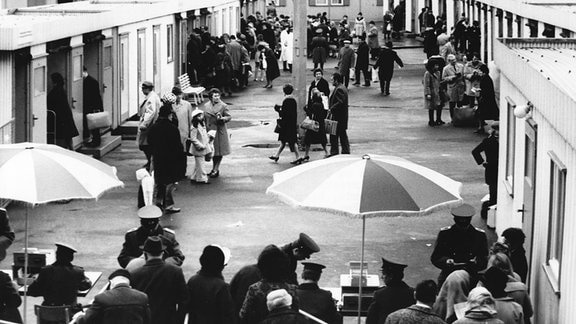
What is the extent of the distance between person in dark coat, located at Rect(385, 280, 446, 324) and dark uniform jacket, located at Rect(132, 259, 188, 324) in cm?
192

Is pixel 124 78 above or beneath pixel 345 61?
above

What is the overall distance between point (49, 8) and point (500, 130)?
1399 cm

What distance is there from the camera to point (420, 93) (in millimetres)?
36312

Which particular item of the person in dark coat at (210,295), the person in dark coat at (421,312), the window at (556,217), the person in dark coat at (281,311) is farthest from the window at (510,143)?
the person in dark coat at (281,311)

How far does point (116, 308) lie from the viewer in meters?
9.52

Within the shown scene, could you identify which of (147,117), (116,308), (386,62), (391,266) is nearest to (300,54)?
(147,117)

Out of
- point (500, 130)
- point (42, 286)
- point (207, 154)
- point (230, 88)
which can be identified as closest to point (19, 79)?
point (207, 154)

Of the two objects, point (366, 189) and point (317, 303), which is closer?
point (317, 303)

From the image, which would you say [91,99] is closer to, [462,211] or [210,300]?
[462,211]

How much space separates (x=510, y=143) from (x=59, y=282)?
22.3 ft

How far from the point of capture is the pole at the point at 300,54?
1055 inches

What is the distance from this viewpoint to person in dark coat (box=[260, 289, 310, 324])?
30.2 ft

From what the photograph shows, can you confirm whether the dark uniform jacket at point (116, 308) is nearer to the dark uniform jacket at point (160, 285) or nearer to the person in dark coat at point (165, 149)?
the dark uniform jacket at point (160, 285)

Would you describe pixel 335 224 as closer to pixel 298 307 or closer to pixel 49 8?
pixel 298 307
